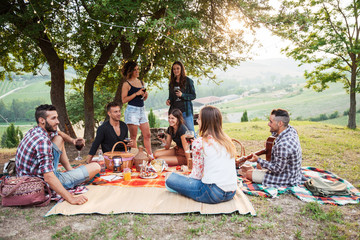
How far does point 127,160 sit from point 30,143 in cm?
177

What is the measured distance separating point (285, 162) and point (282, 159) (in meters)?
0.07

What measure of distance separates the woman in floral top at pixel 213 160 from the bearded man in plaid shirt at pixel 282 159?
0.86 metres

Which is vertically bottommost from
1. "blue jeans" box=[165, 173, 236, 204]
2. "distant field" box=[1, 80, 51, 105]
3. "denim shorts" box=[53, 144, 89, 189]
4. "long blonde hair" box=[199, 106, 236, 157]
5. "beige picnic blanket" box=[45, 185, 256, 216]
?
"beige picnic blanket" box=[45, 185, 256, 216]

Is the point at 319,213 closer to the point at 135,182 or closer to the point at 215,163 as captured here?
the point at 215,163

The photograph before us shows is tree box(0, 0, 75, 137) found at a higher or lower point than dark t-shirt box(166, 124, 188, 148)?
higher

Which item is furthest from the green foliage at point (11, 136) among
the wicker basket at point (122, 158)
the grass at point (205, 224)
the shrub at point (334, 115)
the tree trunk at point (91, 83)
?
the shrub at point (334, 115)

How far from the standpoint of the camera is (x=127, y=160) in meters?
4.55

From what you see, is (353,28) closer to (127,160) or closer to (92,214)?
(127,160)

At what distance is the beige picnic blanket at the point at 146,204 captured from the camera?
3154 millimetres

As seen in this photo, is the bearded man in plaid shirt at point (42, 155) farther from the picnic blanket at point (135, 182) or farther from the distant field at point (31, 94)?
the distant field at point (31, 94)

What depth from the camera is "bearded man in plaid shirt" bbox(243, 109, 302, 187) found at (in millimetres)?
3662

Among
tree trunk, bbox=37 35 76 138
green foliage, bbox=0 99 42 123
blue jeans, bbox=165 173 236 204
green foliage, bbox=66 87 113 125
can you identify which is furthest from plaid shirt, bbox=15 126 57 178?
green foliage, bbox=0 99 42 123

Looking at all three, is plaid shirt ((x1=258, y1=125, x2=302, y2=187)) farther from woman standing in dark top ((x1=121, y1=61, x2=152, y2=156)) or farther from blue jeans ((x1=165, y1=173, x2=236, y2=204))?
woman standing in dark top ((x1=121, y1=61, x2=152, y2=156))

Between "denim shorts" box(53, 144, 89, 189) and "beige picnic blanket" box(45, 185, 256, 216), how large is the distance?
10.3 inches
